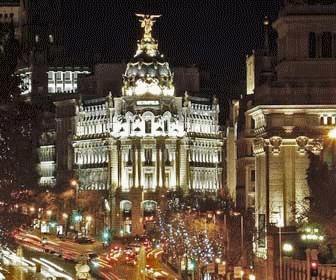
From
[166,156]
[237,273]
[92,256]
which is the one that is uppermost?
[166,156]

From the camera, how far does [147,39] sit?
187750 mm

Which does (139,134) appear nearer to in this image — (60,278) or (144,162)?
(144,162)

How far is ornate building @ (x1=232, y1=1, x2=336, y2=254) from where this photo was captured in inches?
3319

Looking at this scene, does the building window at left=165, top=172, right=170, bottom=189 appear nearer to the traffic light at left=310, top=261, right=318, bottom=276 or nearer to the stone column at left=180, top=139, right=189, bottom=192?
the stone column at left=180, top=139, right=189, bottom=192

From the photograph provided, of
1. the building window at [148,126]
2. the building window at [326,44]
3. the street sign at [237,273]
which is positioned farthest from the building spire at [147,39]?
the street sign at [237,273]

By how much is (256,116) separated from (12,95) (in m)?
34.5

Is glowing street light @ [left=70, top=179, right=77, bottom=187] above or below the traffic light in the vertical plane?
above

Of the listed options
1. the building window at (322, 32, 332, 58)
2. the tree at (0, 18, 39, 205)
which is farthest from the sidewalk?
the tree at (0, 18, 39, 205)

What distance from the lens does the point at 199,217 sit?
363 ft

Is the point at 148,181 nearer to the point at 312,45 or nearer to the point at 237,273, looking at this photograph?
the point at 312,45

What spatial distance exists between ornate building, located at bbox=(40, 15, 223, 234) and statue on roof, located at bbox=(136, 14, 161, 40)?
6cm

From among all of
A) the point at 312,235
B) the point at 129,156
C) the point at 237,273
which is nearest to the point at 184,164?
the point at 129,156

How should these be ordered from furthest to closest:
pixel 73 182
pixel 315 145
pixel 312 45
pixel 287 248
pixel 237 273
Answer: pixel 73 182 → pixel 312 45 → pixel 315 145 → pixel 237 273 → pixel 287 248

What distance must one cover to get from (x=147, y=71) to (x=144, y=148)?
31.5 ft
